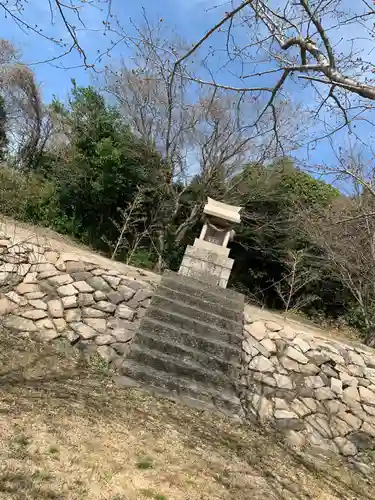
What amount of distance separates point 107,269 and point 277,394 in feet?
9.92

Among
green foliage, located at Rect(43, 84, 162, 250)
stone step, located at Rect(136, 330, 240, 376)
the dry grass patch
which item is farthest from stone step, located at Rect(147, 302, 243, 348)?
green foliage, located at Rect(43, 84, 162, 250)

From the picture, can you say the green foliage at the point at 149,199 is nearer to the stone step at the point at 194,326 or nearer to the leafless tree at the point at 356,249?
the leafless tree at the point at 356,249

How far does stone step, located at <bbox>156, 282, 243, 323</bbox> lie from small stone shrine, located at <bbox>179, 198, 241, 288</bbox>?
3.98ft

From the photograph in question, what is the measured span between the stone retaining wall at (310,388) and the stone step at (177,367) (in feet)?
1.87

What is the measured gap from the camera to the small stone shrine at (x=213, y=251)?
7203 mm

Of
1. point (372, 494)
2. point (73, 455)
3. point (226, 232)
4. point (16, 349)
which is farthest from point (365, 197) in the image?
point (73, 455)

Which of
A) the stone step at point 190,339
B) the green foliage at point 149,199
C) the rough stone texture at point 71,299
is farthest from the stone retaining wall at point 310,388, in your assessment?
the green foliage at point 149,199

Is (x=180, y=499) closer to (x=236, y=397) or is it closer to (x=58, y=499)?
(x=58, y=499)

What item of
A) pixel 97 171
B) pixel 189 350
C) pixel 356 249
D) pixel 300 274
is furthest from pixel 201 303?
pixel 97 171

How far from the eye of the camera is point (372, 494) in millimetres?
3730

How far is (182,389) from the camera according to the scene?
4.34 meters

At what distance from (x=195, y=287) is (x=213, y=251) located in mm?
1442

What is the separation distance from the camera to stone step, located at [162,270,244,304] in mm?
5988

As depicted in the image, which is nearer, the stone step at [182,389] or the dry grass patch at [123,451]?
the dry grass patch at [123,451]
